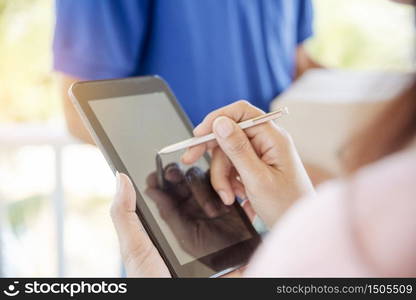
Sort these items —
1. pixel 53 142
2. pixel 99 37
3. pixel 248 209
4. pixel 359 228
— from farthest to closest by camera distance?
1. pixel 53 142
2. pixel 99 37
3. pixel 248 209
4. pixel 359 228

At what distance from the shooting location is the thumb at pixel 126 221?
0.51 metres

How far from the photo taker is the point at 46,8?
191cm

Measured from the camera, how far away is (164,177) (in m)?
0.59

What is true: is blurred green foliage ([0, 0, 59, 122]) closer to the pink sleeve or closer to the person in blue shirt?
the person in blue shirt

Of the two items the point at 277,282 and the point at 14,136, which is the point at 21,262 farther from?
the point at 277,282

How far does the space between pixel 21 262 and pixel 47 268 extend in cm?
11

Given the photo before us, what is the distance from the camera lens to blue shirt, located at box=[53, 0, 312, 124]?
2.76ft

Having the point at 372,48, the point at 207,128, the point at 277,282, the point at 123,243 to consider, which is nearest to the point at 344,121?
the point at 207,128

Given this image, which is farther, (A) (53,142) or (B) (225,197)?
(A) (53,142)

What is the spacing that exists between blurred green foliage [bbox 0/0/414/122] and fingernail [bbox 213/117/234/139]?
128 centimetres

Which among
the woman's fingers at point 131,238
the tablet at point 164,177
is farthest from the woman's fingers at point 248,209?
the woman's fingers at point 131,238

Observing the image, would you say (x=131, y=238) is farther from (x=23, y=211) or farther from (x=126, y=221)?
(x=23, y=211)

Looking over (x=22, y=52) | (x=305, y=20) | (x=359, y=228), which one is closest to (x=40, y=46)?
(x=22, y=52)

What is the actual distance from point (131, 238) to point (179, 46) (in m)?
0.41
